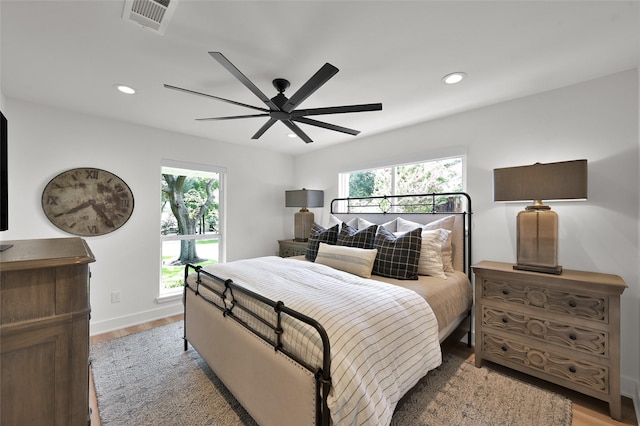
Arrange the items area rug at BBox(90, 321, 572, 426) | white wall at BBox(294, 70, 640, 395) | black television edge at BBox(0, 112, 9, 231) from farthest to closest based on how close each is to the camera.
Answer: white wall at BBox(294, 70, 640, 395)
area rug at BBox(90, 321, 572, 426)
black television edge at BBox(0, 112, 9, 231)

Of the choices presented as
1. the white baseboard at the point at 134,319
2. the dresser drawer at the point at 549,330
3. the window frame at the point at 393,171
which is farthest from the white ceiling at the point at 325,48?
the white baseboard at the point at 134,319

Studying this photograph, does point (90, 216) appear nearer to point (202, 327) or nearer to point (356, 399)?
point (202, 327)

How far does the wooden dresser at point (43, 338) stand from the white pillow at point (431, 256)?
2.38 metres

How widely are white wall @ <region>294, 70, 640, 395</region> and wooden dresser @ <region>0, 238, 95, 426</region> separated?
3.13 metres

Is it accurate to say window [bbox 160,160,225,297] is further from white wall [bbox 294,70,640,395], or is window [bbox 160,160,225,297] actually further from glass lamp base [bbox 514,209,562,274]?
glass lamp base [bbox 514,209,562,274]

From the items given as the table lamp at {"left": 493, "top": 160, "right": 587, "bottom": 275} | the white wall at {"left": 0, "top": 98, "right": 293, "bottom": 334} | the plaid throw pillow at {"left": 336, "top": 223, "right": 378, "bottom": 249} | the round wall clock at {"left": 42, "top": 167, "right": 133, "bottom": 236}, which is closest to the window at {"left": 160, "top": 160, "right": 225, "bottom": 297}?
the white wall at {"left": 0, "top": 98, "right": 293, "bottom": 334}

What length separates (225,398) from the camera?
1.95 m

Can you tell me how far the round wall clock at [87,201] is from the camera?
2820 mm

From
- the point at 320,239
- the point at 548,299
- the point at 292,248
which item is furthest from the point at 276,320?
the point at 292,248

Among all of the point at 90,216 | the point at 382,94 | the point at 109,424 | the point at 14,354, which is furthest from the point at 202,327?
the point at 382,94

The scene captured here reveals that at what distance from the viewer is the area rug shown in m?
1.75

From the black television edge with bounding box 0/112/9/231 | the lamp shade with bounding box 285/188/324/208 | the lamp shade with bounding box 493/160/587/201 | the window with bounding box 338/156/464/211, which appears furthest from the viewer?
the lamp shade with bounding box 285/188/324/208

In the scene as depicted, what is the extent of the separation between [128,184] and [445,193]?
12.4 ft

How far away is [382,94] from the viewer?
2500 millimetres
